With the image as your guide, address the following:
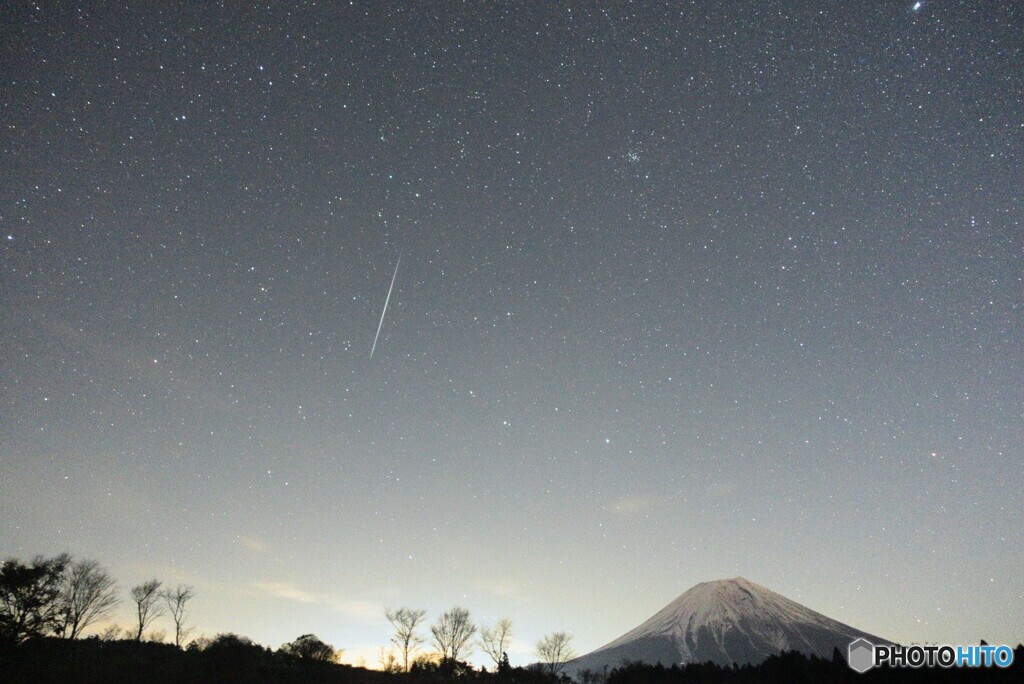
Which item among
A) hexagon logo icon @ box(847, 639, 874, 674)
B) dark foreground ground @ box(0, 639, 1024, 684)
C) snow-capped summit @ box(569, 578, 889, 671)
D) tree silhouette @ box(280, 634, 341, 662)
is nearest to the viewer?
dark foreground ground @ box(0, 639, 1024, 684)

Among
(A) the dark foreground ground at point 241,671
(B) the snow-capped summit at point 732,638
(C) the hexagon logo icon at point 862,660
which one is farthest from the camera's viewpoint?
(B) the snow-capped summit at point 732,638

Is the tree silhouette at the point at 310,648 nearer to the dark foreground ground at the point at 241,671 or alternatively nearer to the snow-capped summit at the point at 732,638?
the dark foreground ground at the point at 241,671

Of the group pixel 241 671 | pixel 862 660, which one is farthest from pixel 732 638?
pixel 241 671

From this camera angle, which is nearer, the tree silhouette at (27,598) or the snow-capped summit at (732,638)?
the tree silhouette at (27,598)

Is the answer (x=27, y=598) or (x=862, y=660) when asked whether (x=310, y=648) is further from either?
(x=862, y=660)

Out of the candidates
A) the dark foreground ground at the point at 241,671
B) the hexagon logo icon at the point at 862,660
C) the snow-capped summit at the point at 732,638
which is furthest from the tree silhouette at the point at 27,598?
the snow-capped summit at the point at 732,638

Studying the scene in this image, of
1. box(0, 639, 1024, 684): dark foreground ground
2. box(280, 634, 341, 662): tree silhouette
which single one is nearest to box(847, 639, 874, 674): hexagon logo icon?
box(0, 639, 1024, 684): dark foreground ground

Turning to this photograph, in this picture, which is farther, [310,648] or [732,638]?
[732,638]

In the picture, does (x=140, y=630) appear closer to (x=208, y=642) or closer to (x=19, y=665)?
(x=208, y=642)

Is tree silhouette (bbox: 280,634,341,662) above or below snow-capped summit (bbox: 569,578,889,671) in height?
above

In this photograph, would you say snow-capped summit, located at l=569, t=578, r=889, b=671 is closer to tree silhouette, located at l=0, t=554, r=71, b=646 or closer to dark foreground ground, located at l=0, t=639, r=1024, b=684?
dark foreground ground, located at l=0, t=639, r=1024, b=684
